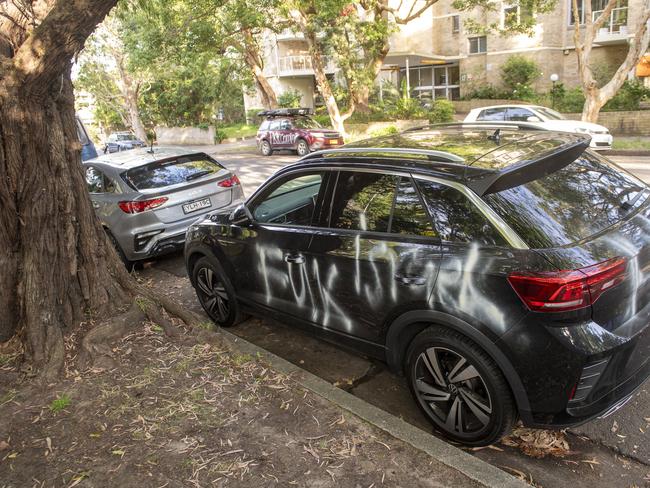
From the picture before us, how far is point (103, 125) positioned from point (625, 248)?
47.7 meters

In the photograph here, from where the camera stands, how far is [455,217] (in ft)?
9.99

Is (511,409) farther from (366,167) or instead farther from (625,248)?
(366,167)

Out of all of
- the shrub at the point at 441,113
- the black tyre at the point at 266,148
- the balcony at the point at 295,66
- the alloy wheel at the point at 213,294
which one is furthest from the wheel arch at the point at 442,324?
the balcony at the point at 295,66

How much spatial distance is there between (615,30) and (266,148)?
784 inches

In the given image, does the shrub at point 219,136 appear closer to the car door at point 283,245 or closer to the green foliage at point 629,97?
the green foliage at point 629,97

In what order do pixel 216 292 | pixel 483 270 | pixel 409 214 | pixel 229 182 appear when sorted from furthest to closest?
pixel 229 182
pixel 216 292
pixel 409 214
pixel 483 270

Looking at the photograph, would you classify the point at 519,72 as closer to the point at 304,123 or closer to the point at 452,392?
the point at 304,123

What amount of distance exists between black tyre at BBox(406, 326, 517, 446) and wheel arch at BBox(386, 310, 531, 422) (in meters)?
0.05

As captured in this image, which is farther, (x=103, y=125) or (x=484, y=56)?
(x=103, y=125)

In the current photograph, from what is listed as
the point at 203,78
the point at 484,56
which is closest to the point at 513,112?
the point at 484,56

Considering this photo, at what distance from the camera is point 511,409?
114 inches

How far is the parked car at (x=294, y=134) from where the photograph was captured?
2036 centimetres

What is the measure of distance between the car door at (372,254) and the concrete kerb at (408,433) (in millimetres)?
421

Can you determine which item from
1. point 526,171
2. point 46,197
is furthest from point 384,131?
point 526,171
